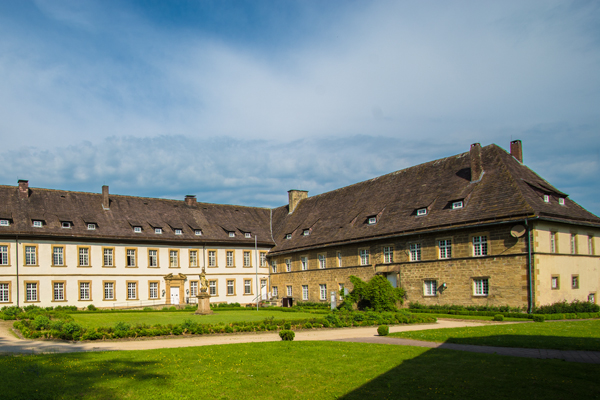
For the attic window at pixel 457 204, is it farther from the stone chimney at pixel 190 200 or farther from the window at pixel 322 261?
the stone chimney at pixel 190 200

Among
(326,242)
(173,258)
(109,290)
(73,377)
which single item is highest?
(326,242)

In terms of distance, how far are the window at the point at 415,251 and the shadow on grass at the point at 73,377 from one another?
23664 millimetres

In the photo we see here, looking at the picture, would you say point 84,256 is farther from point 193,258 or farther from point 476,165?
point 476,165

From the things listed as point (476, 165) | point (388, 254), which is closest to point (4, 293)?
point (388, 254)

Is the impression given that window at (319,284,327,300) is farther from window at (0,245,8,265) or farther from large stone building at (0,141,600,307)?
window at (0,245,8,265)

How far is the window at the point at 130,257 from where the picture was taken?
43938 millimetres

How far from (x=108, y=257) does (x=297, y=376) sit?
36212 mm

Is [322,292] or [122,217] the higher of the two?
[122,217]

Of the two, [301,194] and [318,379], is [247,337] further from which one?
[301,194]

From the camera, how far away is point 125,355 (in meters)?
13.8

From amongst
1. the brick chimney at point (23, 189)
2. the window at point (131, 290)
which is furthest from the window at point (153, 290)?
the brick chimney at point (23, 189)

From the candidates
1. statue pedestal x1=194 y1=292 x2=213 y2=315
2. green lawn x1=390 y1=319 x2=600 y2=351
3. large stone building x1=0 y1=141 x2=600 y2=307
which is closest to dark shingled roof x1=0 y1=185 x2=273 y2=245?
large stone building x1=0 y1=141 x2=600 y2=307

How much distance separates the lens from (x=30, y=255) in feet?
130

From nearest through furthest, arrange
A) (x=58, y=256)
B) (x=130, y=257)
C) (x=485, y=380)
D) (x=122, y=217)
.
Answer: (x=485, y=380)
(x=58, y=256)
(x=130, y=257)
(x=122, y=217)
